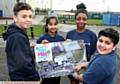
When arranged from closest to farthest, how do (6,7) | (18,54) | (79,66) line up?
1. (18,54)
2. (79,66)
3. (6,7)

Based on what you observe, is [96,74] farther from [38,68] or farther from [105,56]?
[38,68]

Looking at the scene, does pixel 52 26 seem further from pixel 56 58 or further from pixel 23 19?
pixel 23 19

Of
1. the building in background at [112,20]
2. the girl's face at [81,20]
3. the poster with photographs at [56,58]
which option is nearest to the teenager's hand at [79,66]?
the poster with photographs at [56,58]

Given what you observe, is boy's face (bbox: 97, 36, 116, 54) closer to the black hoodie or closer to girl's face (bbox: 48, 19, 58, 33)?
the black hoodie

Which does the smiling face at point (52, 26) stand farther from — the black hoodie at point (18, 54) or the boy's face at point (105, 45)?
the boy's face at point (105, 45)

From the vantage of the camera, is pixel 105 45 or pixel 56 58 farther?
pixel 56 58

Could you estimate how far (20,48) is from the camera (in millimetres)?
3756

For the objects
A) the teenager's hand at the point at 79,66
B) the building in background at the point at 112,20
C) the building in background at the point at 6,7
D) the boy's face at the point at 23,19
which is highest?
the boy's face at the point at 23,19

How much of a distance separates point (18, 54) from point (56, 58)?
0.88 metres

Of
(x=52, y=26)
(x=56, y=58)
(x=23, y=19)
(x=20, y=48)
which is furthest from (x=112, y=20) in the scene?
(x=20, y=48)

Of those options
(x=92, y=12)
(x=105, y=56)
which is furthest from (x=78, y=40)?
(x=92, y=12)

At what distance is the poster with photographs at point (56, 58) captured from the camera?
4465mm

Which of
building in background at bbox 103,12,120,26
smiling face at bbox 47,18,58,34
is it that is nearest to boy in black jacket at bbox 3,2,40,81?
smiling face at bbox 47,18,58,34

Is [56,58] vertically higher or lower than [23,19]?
lower
